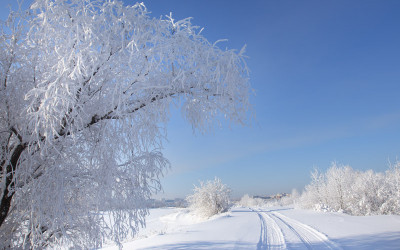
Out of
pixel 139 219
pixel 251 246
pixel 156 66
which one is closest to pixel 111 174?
pixel 139 219

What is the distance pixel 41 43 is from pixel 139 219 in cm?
324

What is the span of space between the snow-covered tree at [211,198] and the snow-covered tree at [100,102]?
22.1 m

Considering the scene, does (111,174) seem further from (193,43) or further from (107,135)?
(193,43)

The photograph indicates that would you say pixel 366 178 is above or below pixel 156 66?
below

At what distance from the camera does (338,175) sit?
2786 centimetres

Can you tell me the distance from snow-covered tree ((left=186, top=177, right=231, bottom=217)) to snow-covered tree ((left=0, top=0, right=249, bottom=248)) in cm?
2207

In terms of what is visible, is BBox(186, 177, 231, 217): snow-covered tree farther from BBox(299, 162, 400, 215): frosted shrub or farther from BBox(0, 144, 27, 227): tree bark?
BBox(0, 144, 27, 227): tree bark

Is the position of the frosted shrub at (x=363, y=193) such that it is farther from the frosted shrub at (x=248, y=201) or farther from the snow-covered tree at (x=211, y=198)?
the frosted shrub at (x=248, y=201)

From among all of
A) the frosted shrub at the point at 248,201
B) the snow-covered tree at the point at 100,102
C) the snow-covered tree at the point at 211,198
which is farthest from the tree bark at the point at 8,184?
the frosted shrub at the point at 248,201

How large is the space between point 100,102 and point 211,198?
22.8 meters

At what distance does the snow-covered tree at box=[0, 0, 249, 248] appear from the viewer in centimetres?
321

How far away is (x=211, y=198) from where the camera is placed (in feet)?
80.6

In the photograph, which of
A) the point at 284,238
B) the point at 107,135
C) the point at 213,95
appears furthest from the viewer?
the point at 284,238

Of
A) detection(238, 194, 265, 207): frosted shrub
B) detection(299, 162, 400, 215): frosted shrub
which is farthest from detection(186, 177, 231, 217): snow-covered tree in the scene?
detection(238, 194, 265, 207): frosted shrub
